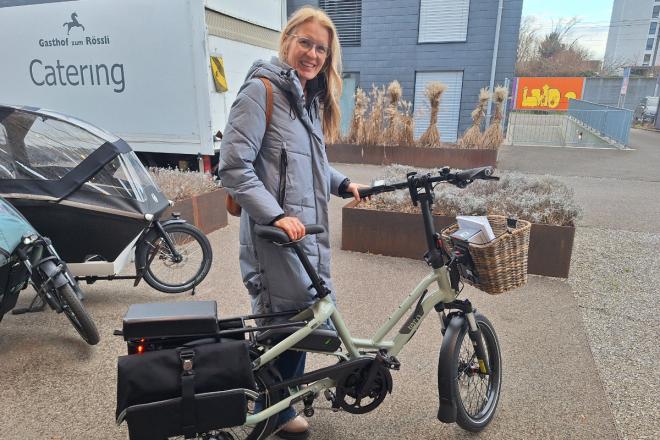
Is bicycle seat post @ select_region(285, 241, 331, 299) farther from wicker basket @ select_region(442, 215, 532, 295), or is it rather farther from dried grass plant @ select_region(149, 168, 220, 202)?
dried grass plant @ select_region(149, 168, 220, 202)

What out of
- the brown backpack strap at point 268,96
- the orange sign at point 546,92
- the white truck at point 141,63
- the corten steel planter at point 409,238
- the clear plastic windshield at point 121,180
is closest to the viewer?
the brown backpack strap at point 268,96

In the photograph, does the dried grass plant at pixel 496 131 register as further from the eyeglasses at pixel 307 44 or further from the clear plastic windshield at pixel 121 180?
the eyeglasses at pixel 307 44

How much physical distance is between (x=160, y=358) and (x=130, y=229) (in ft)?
7.90

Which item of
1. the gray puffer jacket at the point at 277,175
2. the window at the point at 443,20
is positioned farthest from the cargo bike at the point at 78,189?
the window at the point at 443,20

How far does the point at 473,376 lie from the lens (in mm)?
2490

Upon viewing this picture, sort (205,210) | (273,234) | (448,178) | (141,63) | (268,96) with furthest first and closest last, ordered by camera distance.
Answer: (141,63)
(205,210)
(448,178)
(268,96)
(273,234)

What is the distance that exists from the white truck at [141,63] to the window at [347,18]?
20.5 ft

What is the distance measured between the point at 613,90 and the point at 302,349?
29.7m

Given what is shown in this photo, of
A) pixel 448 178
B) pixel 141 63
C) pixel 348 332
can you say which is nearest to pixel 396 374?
pixel 348 332

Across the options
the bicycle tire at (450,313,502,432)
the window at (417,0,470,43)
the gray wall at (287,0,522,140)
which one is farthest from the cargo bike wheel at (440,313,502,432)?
the window at (417,0,470,43)

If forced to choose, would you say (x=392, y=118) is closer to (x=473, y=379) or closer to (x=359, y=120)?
(x=359, y=120)

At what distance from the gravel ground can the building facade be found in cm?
6075

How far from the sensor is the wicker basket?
2.08m

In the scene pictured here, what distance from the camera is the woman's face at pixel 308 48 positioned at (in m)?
2.03
